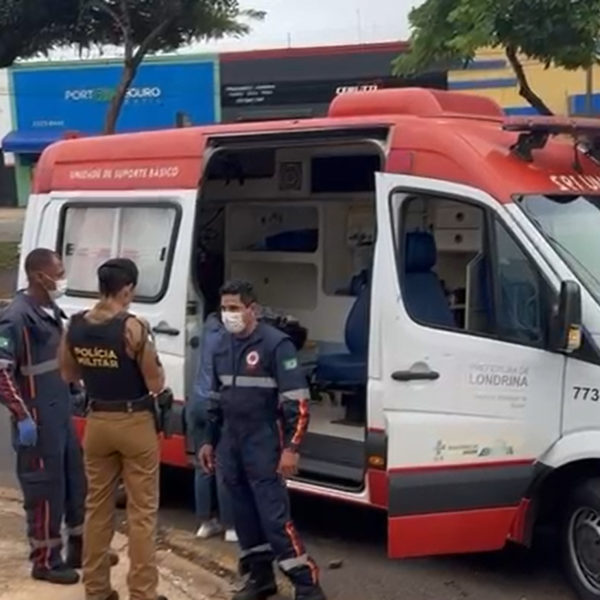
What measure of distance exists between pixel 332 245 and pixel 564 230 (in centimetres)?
346

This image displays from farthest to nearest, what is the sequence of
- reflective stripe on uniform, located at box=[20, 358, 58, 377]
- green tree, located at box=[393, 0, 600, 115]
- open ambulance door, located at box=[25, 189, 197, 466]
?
green tree, located at box=[393, 0, 600, 115] < open ambulance door, located at box=[25, 189, 197, 466] < reflective stripe on uniform, located at box=[20, 358, 58, 377]

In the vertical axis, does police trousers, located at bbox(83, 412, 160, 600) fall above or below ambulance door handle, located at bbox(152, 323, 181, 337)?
below

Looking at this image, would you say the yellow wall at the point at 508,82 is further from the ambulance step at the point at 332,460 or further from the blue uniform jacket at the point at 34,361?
the blue uniform jacket at the point at 34,361

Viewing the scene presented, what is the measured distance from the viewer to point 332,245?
957 centimetres

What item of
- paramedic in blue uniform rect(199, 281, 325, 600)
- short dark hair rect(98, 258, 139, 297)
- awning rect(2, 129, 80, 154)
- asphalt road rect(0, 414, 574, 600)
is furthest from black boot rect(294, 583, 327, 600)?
awning rect(2, 129, 80, 154)

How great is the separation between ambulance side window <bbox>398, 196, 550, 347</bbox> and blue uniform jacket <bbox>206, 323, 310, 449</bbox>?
2.77 ft

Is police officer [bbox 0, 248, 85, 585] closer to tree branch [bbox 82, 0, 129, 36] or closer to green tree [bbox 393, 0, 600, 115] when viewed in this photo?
green tree [bbox 393, 0, 600, 115]

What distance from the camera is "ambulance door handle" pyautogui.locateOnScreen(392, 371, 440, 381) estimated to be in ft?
21.0

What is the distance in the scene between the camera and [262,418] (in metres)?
6.09

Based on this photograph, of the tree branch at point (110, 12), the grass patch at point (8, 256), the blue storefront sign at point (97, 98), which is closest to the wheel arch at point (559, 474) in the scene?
the tree branch at point (110, 12)

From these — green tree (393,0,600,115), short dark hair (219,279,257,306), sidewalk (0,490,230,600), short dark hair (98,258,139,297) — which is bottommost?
sidewalk (0,490,230,600)

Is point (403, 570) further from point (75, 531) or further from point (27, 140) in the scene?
point (27, 140)

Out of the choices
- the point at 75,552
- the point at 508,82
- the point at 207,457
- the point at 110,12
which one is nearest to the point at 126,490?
the point at 207,457

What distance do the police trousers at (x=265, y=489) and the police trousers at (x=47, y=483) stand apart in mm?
826
